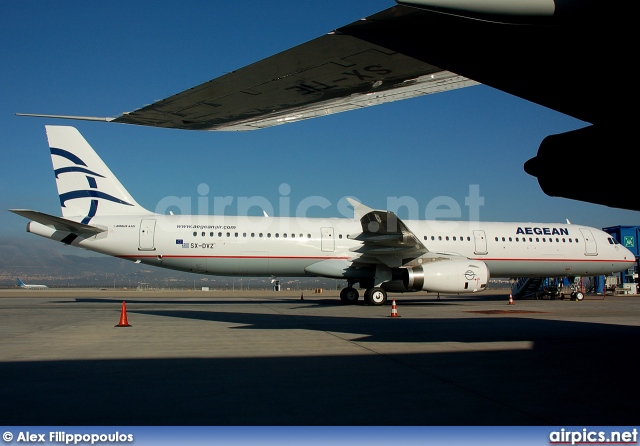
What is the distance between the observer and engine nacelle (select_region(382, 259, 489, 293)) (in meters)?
17.3

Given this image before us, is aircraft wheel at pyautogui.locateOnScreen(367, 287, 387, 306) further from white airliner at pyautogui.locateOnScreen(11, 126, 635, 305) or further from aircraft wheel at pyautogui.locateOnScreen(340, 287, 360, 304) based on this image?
aircraft wheel at pyautogui.locateOnScreen(340, 287, 360, 304)

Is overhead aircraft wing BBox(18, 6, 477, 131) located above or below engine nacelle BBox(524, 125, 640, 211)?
above

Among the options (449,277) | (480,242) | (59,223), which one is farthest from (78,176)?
(480,242)

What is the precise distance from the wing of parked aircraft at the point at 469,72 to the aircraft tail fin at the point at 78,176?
15812 mm

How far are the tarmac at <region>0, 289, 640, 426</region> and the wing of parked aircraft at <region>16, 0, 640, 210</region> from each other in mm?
2085

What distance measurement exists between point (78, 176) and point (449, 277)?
A: 13.6m

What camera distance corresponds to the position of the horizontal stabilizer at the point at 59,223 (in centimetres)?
1706

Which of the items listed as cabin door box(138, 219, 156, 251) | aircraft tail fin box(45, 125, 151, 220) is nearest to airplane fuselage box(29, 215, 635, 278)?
cabin door box(138, 219, 156, 251)

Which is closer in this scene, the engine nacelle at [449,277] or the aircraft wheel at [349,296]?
the engine nacelle at [449,277]

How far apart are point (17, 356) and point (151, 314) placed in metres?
7.54

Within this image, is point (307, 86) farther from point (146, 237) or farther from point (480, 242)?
point (480, 242)

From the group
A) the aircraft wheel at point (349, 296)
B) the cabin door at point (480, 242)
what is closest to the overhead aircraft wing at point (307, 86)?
the aircraft wheel at point (349, 296)

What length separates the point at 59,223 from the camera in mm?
18016

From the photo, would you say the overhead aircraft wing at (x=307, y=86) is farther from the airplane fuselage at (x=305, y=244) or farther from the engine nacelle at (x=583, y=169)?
the airplane fuselage at (x=305, y=244)
